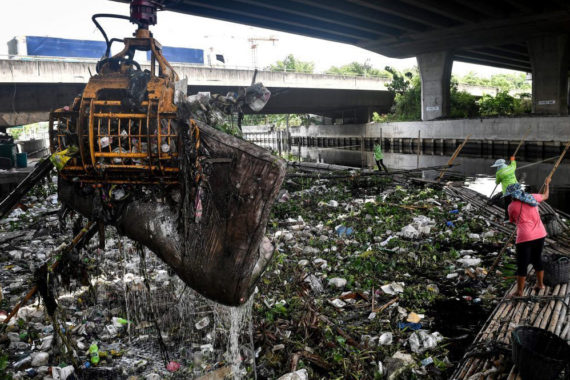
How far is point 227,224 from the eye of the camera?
225 centimetres

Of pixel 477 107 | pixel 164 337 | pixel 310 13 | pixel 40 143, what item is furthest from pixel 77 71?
pixel 477 107

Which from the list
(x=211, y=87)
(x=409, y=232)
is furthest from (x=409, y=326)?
(x=211, y=87)

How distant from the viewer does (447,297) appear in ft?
15.5

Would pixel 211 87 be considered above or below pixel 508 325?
above

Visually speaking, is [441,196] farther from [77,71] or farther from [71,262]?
[77,71]

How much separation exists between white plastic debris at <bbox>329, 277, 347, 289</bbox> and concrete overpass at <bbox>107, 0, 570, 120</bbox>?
1179 cm

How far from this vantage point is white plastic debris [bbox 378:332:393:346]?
3707mm

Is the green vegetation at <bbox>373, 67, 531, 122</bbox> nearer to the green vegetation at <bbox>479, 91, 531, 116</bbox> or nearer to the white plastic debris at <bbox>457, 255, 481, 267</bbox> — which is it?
the green vegetation at <bbox>479, 91, 531, 116</bbox>

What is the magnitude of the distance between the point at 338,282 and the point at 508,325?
1971 millimetres

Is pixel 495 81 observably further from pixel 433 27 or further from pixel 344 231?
pixel 344 231

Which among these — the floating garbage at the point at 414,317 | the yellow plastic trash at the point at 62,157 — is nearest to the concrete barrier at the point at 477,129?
the floating garbage at the point at 414,317

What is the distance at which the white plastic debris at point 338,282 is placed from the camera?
4971mm

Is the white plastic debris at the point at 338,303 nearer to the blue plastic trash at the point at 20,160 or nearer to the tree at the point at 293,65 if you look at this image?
the blue plastic trash at the point at 20,160

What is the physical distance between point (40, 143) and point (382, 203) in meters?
21.3
